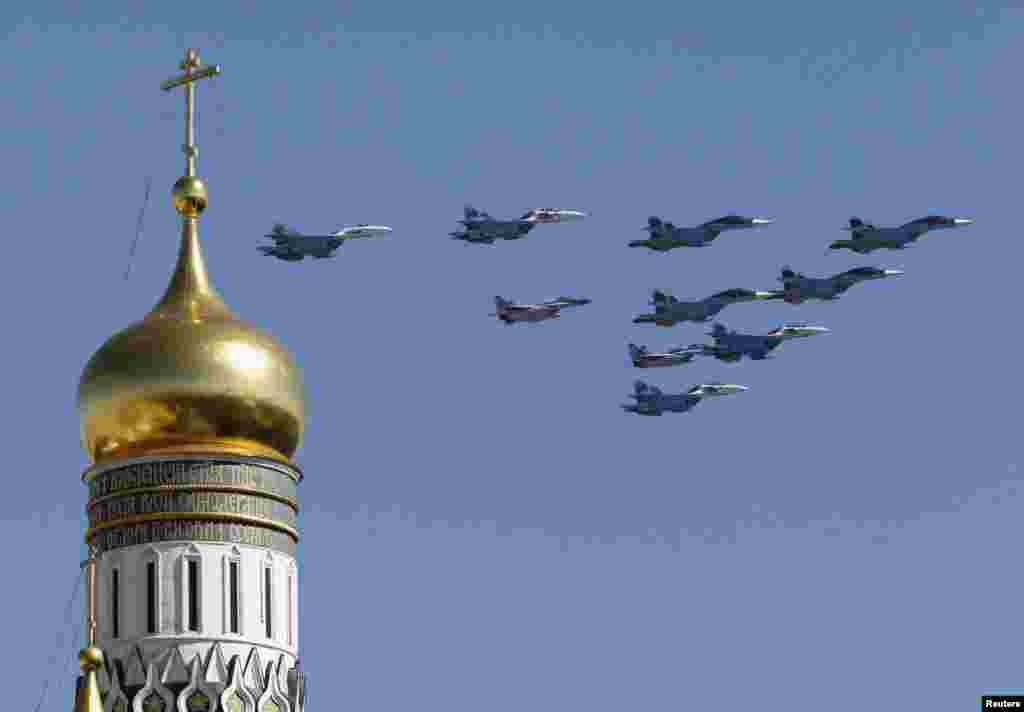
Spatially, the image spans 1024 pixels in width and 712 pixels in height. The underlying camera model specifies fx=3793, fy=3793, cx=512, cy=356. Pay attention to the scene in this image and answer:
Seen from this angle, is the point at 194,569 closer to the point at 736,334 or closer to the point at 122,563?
the point at 122,563

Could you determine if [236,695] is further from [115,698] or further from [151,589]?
[151,589]

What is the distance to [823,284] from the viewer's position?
6875cm

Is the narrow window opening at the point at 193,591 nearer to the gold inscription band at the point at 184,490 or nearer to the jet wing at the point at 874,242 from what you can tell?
the gold inscription band at the point at 184,490

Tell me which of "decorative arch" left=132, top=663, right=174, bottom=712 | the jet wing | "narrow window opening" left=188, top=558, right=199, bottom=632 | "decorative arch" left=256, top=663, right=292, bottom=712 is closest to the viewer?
"decorative arch" left=132, top=663, right=174, bottom=712

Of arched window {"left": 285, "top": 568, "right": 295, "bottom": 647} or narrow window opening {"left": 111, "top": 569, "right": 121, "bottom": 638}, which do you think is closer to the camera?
narrow window opening {"left": 111, "top": 569, "right": 121, "bottom": 638}

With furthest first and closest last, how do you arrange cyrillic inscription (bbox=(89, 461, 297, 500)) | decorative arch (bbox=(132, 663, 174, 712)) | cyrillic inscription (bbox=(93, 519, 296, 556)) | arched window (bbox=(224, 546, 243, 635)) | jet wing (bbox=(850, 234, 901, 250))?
1. jet wing (bbox=(850, 234, 901, 250))
2. cyrillic inscription (bbox=(89, 461, 297, 500))
3. cyrillic inscription (bbox=(93, 519, 296, 556))
4. arched window (bbox=(224, 546, 243, 635))
5. decorative arch (bbox=(132, 663, 174, 712))

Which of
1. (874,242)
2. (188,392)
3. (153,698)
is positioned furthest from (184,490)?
(874,242)

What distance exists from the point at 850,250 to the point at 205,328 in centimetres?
1190

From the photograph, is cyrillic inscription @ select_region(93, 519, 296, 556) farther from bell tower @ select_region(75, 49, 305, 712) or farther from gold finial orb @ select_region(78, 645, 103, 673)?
gold finial orb @ select_region(78, 645, 103, 673)

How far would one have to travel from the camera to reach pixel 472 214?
67.4 metres

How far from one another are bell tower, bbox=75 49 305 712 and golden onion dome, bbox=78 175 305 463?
23mm

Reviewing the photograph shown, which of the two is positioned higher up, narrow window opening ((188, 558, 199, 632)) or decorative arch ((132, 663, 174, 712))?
narrow window opening ((188, 558, 199, 632))

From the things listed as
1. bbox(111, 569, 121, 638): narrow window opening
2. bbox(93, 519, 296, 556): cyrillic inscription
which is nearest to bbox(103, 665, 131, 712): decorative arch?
bbox(111, 569, 121, 638): narrow window opening

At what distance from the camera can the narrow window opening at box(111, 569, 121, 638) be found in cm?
6172
